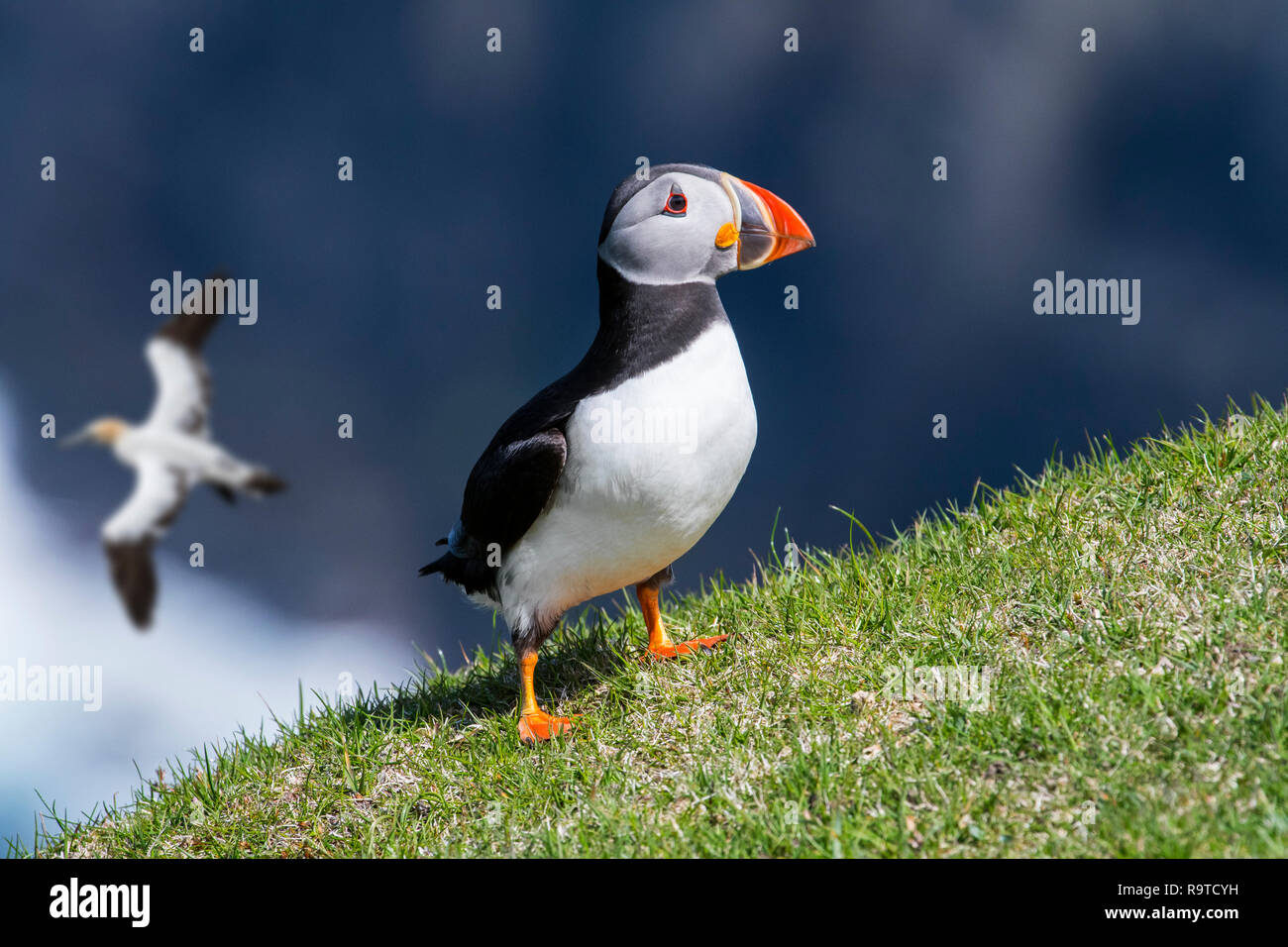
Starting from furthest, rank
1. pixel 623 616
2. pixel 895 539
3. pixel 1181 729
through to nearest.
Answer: pixel 623 616 → pixel 895 539 → pixel 1181 729

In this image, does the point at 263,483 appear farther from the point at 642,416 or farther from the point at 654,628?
the point at 654,628

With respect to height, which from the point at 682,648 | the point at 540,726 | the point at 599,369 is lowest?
the point at 540,726

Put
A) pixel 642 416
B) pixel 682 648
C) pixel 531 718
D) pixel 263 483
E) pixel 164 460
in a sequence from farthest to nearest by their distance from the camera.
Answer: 1. pixel 682 648
2. pixel 531 718
3. pixel 642 416
4. pixel 164 460
5. pixel 263 483

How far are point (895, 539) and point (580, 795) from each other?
2.43 meters

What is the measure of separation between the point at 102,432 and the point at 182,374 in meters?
0.40

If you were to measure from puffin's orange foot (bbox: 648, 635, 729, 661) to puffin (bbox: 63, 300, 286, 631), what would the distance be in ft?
9.54

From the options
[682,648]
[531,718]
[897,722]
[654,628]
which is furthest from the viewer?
[654,628]

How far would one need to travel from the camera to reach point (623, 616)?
19.4ft

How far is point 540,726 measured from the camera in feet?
15.1

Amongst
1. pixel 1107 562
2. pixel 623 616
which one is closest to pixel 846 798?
pixel 1107 562

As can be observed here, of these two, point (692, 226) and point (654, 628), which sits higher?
point (692, 226)

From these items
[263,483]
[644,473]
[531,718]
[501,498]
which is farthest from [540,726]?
[263,483]
